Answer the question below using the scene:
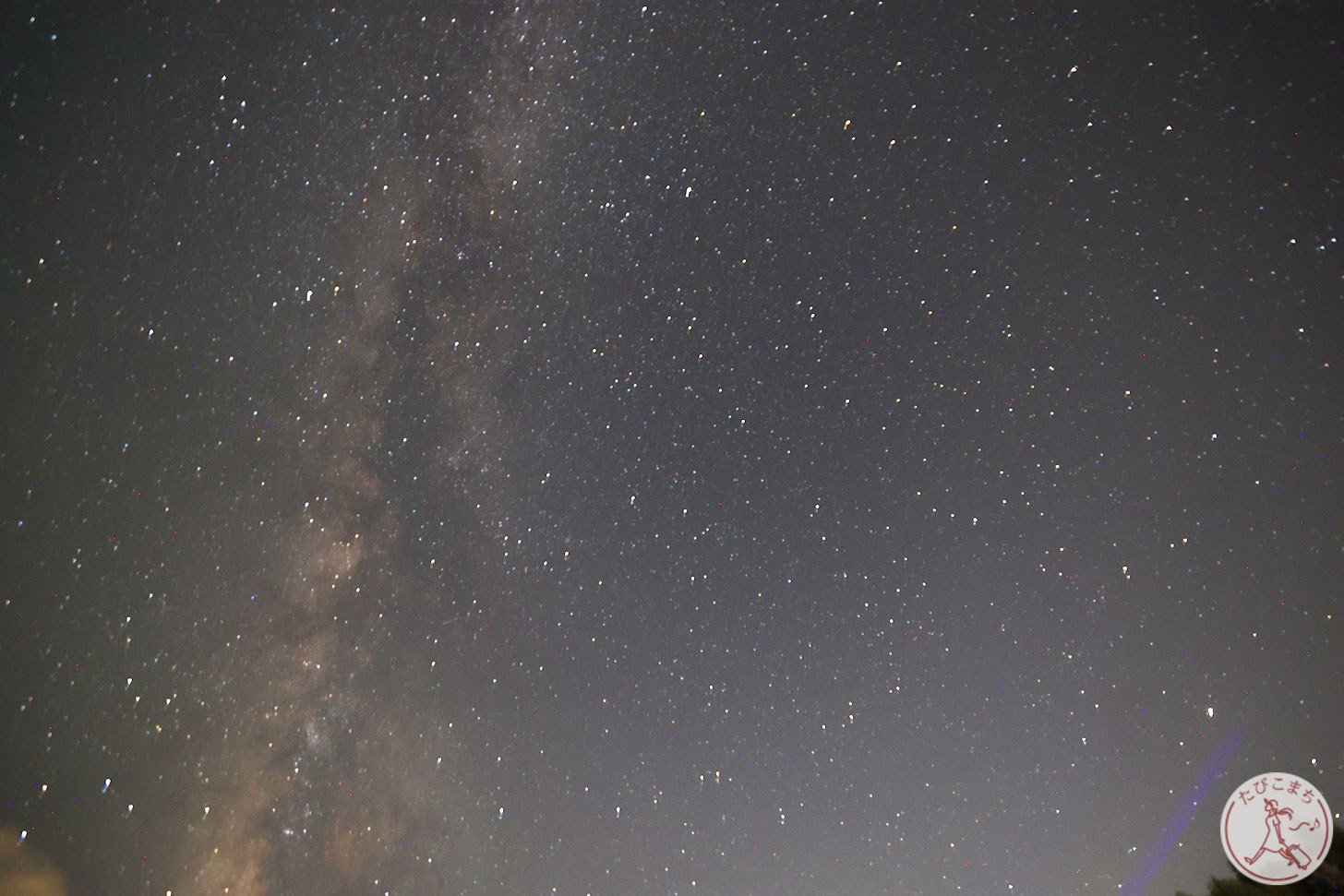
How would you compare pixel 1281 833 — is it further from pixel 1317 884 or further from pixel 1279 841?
pixel 1317 884

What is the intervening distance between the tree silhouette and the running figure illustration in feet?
3.93

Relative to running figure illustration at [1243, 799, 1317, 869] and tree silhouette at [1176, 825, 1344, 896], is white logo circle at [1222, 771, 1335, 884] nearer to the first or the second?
running figure illustration at [1243, 799, 1317, 869]

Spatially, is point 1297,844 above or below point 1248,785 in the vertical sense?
below

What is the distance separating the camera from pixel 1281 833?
6.37 meters

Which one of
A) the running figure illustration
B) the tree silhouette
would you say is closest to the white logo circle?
the running figure illustration

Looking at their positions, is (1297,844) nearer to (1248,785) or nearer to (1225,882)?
(1248,785)

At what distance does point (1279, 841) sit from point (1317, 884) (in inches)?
119

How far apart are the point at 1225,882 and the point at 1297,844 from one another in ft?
17.3

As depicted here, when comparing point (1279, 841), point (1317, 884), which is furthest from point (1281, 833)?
point (1317, 884)

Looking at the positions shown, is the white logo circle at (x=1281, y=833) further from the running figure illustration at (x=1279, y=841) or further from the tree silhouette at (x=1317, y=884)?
the tree silhouette at (x=1317, y=884)

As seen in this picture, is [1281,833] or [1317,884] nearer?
[1281,833]

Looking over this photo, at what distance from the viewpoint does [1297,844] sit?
6355 mm

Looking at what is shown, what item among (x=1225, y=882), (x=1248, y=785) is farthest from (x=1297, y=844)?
(x=1225, y=882)

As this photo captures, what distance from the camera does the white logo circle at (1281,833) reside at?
20.7ft
